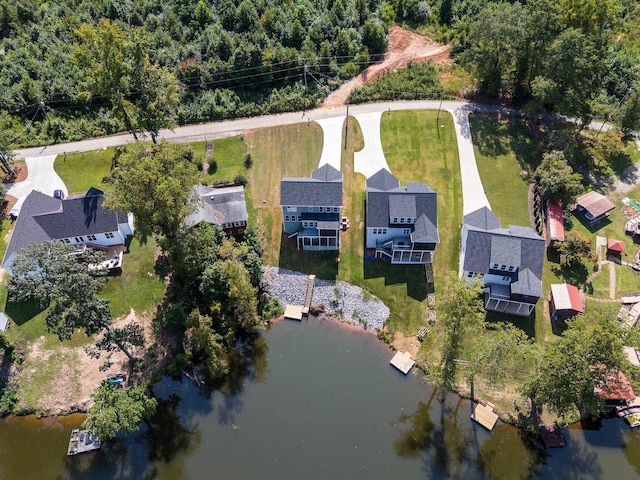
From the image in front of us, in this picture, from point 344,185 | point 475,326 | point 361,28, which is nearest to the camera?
point 475,326

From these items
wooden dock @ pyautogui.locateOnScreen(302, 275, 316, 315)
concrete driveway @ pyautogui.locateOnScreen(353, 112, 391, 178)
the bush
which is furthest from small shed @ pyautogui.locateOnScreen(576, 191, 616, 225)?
the bush

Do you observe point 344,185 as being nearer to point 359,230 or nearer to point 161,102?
point 359,230

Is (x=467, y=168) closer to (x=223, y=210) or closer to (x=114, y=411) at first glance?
(x=223, y=210)

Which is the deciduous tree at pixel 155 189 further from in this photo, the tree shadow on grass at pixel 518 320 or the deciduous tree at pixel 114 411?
the tree shadow on grass at pixel 518 320

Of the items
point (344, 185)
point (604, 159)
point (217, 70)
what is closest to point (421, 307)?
point (344, 185)

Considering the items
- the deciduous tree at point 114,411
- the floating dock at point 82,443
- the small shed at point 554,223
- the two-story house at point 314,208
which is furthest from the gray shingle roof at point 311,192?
the floating dock at point 82,443
